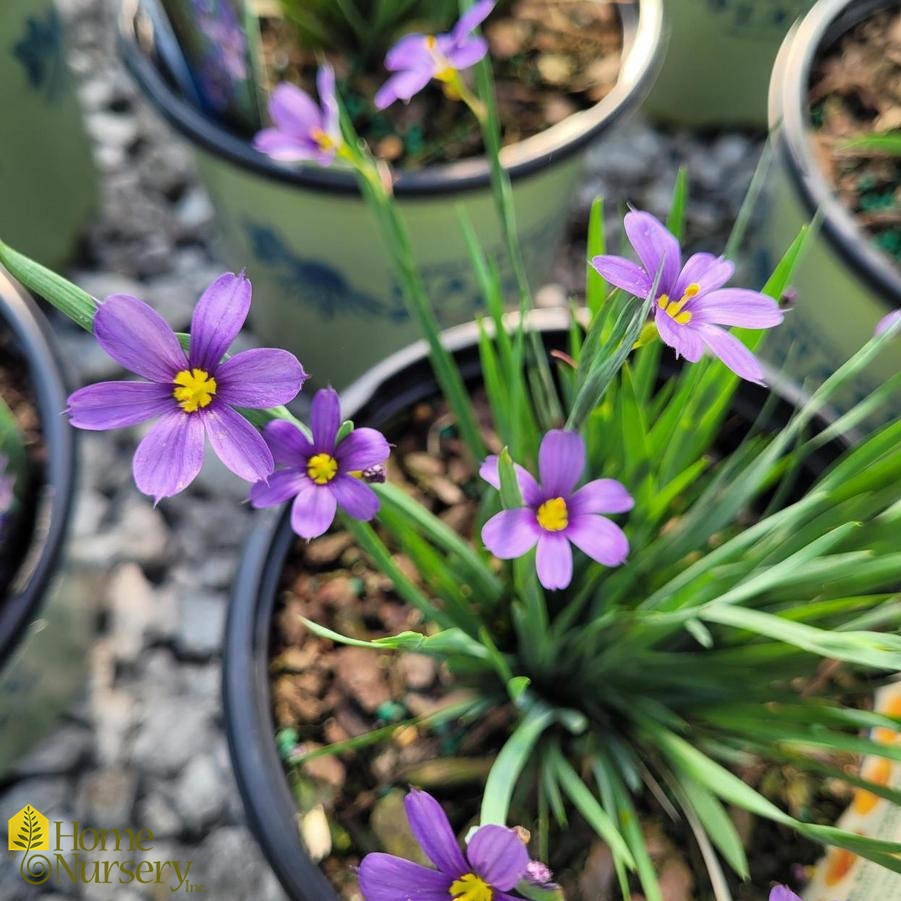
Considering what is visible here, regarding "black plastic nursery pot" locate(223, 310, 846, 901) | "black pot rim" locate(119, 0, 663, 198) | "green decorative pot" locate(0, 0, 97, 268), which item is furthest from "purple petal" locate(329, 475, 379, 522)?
"green decorative pot" locate(0, 0, 97, 268)

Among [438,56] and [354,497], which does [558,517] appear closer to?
[354,497]

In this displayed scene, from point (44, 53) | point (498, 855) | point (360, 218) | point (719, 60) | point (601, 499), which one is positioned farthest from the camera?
point (719, 60)

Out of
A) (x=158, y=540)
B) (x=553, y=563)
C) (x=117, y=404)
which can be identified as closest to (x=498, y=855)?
(x=553, y=563)

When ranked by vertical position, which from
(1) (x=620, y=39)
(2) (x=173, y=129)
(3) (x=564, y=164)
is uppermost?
(1) (x=620, y=39)

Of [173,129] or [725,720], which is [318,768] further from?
[173,129]

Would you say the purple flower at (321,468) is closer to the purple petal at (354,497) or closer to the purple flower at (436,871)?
the purple petal at (354,497)

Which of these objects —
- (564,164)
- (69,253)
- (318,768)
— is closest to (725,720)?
(318,768)

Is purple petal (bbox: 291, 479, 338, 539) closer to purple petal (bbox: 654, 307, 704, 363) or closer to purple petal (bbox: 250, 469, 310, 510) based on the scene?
purple petal (bbox: 250, 469, 310, 510)
